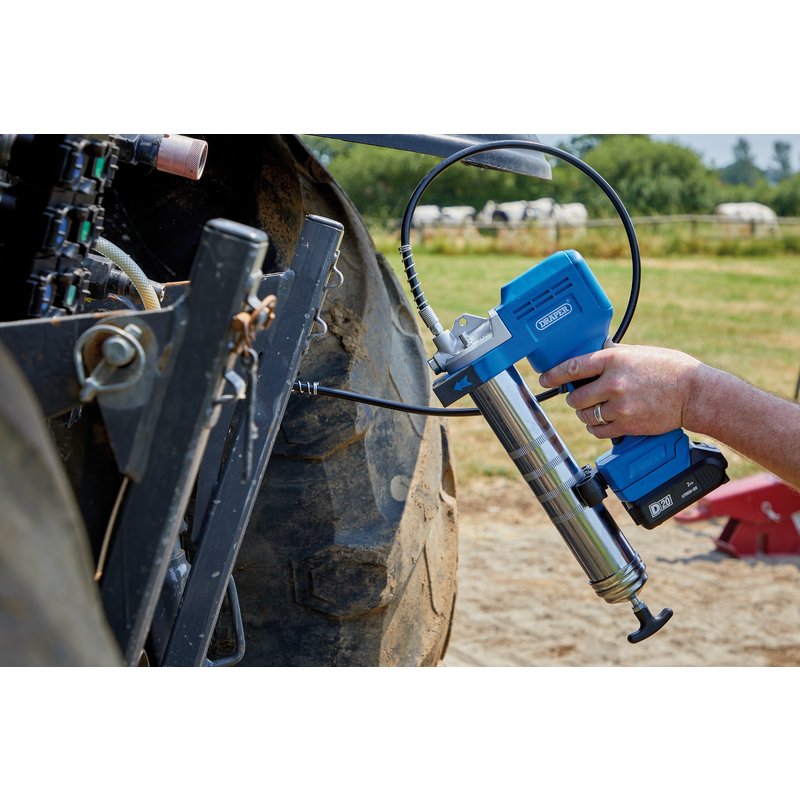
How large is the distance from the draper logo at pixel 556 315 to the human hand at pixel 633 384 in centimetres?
7

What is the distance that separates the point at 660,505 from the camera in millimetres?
1681

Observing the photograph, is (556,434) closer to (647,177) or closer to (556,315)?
(556,315)

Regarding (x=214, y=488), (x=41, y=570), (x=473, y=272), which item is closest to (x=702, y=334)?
(x=473, y=272)

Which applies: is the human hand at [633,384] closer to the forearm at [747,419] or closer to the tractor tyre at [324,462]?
the forearm at [747,419]

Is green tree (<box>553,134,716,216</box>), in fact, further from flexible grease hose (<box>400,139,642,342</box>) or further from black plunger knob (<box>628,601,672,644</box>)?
black plunger knob (<box>628,601,672,644</box>)

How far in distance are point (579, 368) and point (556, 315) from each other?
3.6 inches

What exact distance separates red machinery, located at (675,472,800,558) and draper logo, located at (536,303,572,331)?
7.81ft

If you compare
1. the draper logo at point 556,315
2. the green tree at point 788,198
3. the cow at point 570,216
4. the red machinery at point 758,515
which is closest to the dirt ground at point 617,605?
the red machinery at point 758,515

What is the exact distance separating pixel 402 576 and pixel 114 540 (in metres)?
0.87

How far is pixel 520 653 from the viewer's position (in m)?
3.05

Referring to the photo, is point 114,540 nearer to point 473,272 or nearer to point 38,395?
point 38,395

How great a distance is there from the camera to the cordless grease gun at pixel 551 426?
62.4 inches

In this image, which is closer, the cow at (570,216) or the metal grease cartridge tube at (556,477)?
the metal grease cartridge tube at (556,477)

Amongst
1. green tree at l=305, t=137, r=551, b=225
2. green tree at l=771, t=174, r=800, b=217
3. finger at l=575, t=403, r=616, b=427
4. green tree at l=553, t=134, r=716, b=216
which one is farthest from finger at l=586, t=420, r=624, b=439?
green tree at l=771, t=174, r=800, b=217
